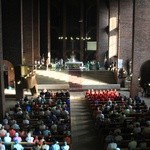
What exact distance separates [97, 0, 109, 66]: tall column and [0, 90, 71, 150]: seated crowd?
18.7 meters

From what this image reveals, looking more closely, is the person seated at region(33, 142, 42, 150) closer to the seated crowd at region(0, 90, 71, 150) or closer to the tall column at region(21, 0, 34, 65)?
the seated crowd at region(0, 90, 71, 150)

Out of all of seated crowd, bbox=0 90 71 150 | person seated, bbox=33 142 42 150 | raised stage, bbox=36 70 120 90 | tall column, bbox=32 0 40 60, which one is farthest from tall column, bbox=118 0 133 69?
person seated, bbox=33 142 42 150

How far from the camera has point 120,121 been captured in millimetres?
18656

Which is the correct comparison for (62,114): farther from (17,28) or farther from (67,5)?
(67,5)

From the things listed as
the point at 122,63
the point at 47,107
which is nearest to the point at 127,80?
the point at 122,63

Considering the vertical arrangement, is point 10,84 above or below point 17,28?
below

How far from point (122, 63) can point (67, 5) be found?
14.3 metres

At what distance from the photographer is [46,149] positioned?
14.3 m

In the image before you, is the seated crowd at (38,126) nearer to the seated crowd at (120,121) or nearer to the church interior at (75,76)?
the church interior at (75,76)

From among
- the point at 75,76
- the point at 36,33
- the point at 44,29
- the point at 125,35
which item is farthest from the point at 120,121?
the point at 44,29

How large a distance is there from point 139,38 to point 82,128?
397 inches

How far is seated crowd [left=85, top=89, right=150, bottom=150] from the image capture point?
50.6ft

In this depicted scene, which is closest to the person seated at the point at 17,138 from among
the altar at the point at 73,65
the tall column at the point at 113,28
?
the altar at the point at 73,65

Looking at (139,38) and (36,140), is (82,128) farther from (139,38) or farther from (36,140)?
(139,38)
